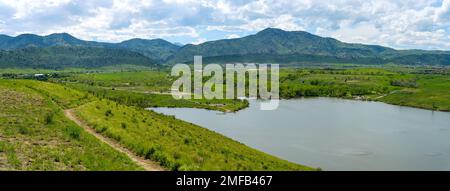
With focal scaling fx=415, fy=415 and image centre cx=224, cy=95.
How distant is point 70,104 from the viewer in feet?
186

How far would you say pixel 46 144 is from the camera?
105 feet

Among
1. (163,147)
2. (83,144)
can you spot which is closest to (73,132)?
(83,144)

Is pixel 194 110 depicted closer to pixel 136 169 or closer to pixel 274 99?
pixel 274 99

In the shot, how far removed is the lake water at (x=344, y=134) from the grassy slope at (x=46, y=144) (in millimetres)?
39378

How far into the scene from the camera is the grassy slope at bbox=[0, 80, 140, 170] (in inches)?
1046

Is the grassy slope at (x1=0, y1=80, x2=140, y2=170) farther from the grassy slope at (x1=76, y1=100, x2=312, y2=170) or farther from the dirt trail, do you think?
the grassy slope at (x1=76, y1=100, x2=312, y2=170)

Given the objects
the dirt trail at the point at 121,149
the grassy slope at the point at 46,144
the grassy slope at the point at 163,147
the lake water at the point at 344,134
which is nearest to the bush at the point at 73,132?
the grassy slope at the point at 46,144

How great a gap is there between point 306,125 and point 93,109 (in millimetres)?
70580

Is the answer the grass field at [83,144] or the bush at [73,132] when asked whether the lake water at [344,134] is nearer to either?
the grass field at [83,144]

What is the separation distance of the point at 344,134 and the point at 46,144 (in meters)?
77.7

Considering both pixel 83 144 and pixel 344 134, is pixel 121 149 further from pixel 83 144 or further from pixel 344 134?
pixel 344 134

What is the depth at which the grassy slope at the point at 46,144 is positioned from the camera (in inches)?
1046

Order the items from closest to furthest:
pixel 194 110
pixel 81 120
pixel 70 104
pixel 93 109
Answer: pixel 81 120 < pixel 93 109 < pixel 70 104 < pixel 194 110
